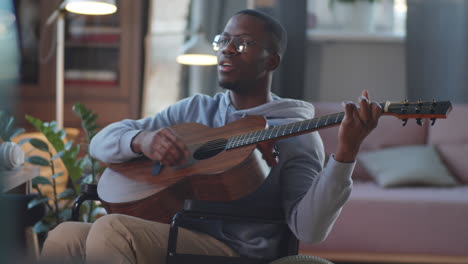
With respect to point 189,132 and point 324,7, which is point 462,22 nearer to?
point 324,7

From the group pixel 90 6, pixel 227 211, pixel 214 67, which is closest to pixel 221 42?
pixel 227 211

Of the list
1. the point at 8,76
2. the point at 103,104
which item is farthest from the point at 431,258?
the point at 8,76

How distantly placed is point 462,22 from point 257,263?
2.77m

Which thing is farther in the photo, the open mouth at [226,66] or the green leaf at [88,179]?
the green leaf at [88,179]

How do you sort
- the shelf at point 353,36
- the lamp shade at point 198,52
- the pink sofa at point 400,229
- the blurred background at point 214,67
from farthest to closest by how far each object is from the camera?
the shelf at point 353,36 < the blurred background at point 214,67 < the lamp shade at point 198,52 < the pink sofa at point 400,229

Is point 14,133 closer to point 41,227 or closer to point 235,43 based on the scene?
point 41,227

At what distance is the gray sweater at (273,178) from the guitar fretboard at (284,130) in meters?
0.08

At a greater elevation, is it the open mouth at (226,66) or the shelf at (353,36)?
the shelf at (353,36)

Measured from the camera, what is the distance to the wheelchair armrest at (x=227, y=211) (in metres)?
1.13

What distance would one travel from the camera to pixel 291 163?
4.25 ft

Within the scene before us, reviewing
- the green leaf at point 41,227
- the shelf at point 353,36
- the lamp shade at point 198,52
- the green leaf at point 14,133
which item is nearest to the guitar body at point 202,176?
the green leaf at point 14,133

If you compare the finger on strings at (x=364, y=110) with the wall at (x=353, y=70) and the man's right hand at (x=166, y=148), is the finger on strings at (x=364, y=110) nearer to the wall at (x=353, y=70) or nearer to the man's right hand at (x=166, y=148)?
the man's right hand at (x=166, y=148)

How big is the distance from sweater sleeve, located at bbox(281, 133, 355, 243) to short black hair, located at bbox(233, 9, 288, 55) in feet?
Answer: 0.94

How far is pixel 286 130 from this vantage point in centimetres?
113
